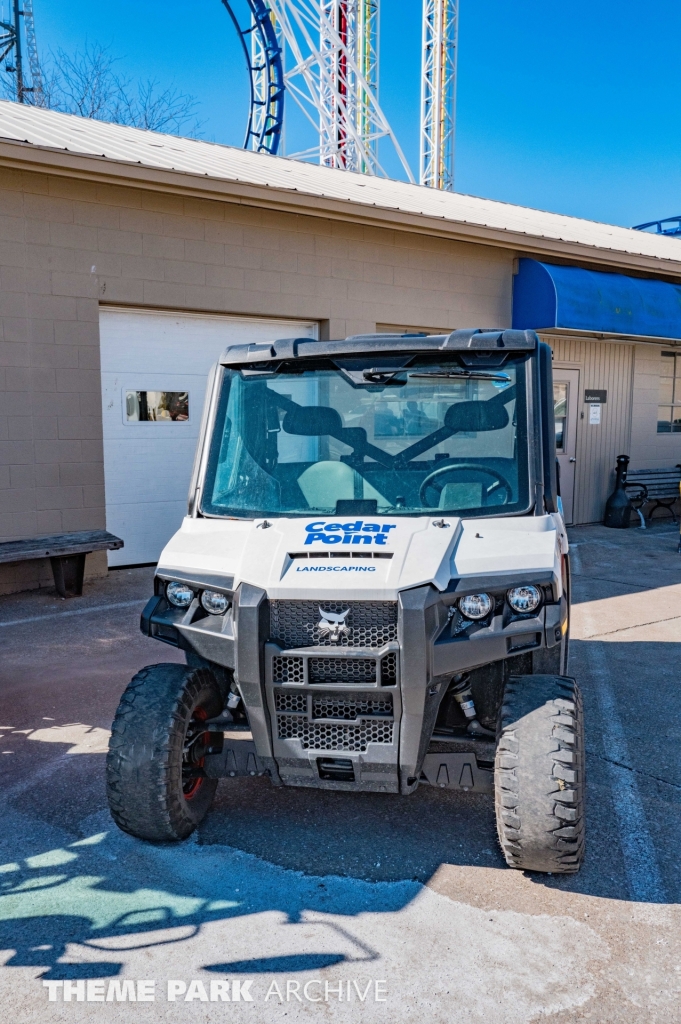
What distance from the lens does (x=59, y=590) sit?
817 cm

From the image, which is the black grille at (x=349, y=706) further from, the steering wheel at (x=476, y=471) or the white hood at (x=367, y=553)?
the steering wheel at (x=476, y=471)

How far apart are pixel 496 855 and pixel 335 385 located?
2.19m

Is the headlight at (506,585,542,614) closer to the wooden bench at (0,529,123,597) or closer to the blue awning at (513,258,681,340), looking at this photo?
the wooden bench at (0,529,123,597)

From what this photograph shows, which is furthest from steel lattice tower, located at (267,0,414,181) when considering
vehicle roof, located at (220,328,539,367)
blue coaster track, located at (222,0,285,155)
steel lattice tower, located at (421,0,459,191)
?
vehicle roof, located at (220,328,539,367)

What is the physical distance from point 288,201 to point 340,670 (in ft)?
24.6

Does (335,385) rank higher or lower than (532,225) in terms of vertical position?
lower

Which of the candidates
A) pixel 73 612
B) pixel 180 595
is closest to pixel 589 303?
pixel 73 612

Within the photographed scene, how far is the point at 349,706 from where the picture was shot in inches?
125

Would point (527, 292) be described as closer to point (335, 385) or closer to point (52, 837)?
point (335, 385)

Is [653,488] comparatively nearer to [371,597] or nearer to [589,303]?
[589,303]

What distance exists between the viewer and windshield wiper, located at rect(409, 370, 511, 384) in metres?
3.75

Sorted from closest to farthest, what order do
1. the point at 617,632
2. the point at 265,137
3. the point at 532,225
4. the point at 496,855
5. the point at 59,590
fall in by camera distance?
the point at 496,855 → the point at 617,632 → the point at 59,590 → the point at 532,225 → the point at 265,137

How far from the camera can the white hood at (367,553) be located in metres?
3.13

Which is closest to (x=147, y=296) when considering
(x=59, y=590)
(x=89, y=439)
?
(x=89, y=439)
